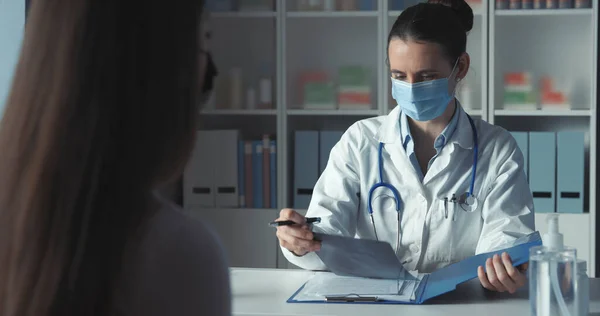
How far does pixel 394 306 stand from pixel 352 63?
2385mm

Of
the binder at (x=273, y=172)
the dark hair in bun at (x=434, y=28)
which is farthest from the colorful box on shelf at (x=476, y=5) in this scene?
the dark hair in bun at (x=434, y=28)

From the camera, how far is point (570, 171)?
3.30 metres

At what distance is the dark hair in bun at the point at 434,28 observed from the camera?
1954mm

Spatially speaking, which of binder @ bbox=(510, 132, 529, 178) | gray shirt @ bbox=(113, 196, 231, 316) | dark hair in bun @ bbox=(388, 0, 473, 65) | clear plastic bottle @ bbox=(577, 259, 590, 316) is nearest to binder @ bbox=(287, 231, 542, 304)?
clear plastic bottle @ bbox=(577, 259, 590, 316)

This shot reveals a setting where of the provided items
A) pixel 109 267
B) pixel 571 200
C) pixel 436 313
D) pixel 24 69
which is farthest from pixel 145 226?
pixel 571 200

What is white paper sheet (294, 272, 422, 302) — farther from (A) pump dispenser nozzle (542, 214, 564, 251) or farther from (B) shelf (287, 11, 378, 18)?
(B) shelf (287, 11, 378, 18)

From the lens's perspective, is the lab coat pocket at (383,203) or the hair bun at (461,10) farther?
the hair bun at (461,10)

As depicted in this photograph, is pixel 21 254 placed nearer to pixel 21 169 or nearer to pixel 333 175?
pixel 21 169

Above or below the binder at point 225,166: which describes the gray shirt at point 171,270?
above

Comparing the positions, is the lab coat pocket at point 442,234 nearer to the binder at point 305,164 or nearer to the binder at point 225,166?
the binder at point 305,164

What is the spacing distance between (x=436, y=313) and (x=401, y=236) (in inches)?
21.2

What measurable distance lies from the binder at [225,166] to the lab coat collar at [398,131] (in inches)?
61.3

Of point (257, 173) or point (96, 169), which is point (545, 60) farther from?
point (96, 169)

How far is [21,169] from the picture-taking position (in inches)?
23.9
